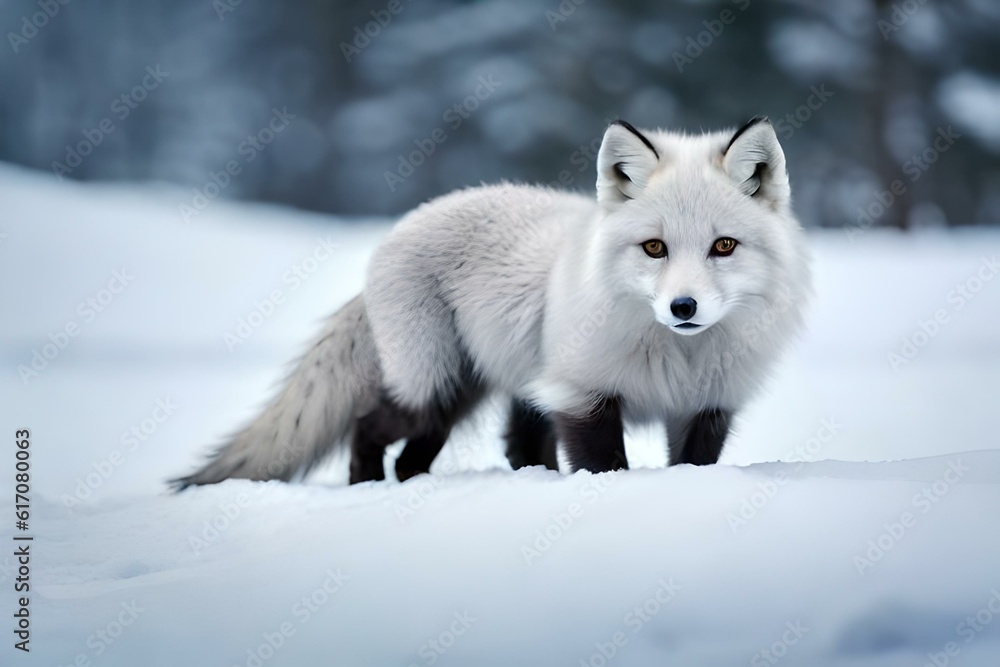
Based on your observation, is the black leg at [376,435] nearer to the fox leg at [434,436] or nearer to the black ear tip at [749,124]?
the fox leg at [434,436]

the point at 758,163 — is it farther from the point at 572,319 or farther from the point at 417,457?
the point at 417,457

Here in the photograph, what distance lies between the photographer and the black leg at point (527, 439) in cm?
333

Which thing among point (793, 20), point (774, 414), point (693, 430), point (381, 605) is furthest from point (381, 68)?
point (381, 605)

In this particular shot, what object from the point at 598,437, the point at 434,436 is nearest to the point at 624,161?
the point at 598,437

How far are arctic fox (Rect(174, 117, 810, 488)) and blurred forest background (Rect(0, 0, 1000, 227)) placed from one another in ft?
15.7

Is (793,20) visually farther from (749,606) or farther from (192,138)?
(749,606)

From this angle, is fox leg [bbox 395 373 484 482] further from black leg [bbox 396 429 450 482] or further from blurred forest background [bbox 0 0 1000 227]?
blurred forest background [bbox 0 0 1000 227]

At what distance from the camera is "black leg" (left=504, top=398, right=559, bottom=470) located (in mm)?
3332

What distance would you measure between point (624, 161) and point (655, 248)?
0.95 feet

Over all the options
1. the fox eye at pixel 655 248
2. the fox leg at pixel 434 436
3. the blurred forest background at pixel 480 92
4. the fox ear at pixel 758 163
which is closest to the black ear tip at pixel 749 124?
the fox ear at pixel 758 163

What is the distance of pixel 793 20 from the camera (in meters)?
7.63

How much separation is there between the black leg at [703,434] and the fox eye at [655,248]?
0.60 m

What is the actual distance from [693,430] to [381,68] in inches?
246

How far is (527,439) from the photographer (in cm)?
339
